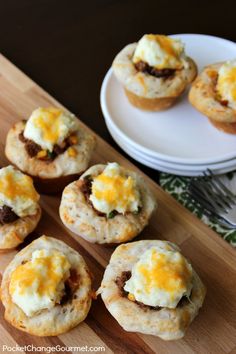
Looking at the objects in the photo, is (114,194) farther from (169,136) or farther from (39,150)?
(169,136)

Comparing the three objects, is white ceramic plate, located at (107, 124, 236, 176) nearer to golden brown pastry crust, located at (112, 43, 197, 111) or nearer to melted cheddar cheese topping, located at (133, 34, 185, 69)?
golden brown pastry crust, located at (112, 43, 197, 111)

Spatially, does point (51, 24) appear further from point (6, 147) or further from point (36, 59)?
point (6, 147)

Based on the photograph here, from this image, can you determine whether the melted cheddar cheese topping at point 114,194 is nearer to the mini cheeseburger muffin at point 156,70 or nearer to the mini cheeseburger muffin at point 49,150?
the mini cheeseburger muffin at point 49,150

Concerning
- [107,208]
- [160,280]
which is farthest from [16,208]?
[160,280]

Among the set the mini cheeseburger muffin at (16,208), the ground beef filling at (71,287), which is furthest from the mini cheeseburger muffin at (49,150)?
the ground beef filling at (71,287)

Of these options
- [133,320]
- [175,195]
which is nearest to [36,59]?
[175,195]
